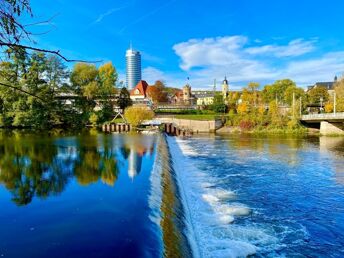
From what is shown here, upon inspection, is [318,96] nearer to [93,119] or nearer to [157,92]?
[157,92]

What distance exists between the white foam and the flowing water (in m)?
0.03

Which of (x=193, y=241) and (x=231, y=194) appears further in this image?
(x=231, y=194)

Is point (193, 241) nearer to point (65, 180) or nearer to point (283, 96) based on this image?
point (65, 180)

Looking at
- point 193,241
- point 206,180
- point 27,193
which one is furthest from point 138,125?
point 193,241

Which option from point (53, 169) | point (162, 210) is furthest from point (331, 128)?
point (162, 210)

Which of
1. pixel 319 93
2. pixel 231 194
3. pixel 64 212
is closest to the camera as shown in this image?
pixel 64 212

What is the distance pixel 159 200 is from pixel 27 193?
215 inches

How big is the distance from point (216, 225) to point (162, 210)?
2091mm

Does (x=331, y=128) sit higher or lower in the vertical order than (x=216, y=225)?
higher

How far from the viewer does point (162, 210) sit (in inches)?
385

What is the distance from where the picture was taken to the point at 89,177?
50.5ft

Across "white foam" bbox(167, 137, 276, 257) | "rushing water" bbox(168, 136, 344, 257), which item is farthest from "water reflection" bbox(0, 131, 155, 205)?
"rushing water" bbox(168, 136, 344, 257)

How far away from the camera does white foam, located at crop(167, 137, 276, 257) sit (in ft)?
29.0

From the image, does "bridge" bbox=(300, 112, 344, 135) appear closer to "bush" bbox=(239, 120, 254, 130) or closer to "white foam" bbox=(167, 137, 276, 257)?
"bush" bbox=(239, 120, 254, 130)
